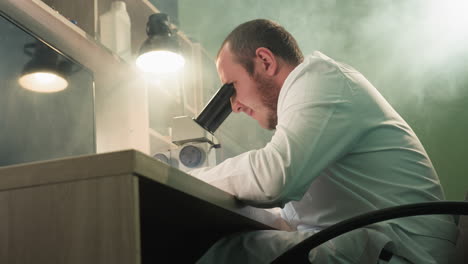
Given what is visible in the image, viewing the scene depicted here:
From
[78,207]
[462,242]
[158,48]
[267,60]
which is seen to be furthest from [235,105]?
[78,207]

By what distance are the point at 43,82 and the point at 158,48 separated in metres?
0.67

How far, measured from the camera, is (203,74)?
11.0ft

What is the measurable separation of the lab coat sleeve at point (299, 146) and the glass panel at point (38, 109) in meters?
0.58

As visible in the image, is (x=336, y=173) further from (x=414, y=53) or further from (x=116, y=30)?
(x=414, y=53)

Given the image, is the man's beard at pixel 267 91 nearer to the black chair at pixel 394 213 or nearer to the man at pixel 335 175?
the man at pixel 335 175

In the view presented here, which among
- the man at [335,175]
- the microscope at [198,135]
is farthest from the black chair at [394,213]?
the microscope at [198,135]

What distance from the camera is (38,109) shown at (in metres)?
1.73

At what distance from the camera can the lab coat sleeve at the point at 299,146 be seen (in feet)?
3.81

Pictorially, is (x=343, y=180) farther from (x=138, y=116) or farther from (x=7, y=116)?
(x=138, y=116)

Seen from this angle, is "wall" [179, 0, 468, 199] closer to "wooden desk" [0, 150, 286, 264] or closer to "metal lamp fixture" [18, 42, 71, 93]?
"metal lamp fixture" [18, 42, 71, 93]

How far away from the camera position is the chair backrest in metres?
1.21

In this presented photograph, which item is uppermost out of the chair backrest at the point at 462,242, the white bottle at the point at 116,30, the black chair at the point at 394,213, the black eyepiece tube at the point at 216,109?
the white bottle at the point at 116,30

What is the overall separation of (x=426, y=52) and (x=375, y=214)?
2.43 m

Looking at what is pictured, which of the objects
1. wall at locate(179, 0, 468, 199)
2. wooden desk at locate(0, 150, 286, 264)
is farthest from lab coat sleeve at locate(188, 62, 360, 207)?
wall at locate(179, 0, 468, 199)
